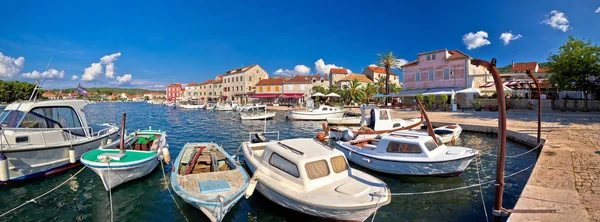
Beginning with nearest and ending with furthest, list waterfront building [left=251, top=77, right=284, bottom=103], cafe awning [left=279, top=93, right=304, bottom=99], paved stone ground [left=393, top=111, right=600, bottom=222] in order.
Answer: paved stone ground [left=393, top=111, right=600, bottom=222] < cafe awning [left=279, top=93, right=304, bottom=99] < waterfront building [left=251, top=77, right=284, bottom=103]

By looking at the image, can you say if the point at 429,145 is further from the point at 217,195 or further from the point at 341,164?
the point at 217,195

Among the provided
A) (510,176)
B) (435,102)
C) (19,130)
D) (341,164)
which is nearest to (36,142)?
(19,130)

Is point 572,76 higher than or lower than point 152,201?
higher

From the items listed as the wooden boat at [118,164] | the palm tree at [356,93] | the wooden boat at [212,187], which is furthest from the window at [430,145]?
the palm tree at [356,93]

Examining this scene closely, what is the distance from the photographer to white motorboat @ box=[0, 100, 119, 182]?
1014 centimetres

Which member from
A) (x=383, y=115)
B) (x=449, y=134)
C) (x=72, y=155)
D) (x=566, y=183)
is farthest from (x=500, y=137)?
(x=72, y=155)

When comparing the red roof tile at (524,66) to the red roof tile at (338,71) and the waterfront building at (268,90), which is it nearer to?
the red roof tile at (338,71)

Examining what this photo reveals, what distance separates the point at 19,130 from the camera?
10891mm

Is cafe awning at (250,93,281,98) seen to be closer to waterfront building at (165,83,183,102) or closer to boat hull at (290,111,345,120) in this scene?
boat hull at (290,111,345,120)

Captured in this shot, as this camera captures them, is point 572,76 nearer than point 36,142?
No

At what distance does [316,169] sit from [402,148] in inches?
190

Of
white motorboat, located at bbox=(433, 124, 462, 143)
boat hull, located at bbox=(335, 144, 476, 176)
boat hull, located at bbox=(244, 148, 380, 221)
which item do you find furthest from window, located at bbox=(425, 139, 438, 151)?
white motorboat, located at bbox=(433, 124, 462, 143)

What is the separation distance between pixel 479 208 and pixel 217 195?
25.4ft

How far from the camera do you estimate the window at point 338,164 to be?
8391mm
